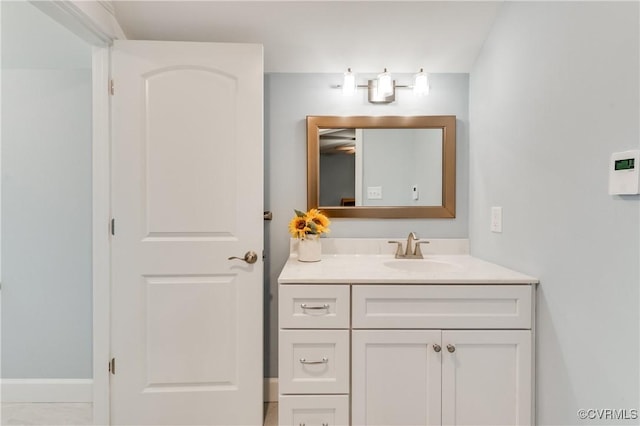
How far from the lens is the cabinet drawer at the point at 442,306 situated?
1.27 meters

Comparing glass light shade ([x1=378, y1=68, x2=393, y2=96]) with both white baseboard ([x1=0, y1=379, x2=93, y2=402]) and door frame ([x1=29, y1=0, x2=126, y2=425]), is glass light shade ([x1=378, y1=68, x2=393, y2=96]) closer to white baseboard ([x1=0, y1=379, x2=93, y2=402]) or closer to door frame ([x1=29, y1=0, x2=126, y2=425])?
door frame ([x1=29, y1=0, x2=126, y2=425])

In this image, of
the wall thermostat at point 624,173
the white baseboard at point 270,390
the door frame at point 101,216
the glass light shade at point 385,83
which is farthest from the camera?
the white baseboard at point 270,390

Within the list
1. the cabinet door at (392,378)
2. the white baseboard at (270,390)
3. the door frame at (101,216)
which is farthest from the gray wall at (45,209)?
the cabinet door at (392,378)

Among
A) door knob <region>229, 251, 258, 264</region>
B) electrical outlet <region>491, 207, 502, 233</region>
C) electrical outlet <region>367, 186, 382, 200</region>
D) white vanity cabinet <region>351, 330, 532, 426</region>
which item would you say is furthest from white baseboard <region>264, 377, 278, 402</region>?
electrical outlet <region>491, 207, 502, 233</region>

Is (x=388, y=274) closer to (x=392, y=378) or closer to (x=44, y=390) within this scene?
(x=392, y=378)

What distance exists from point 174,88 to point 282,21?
650 mm

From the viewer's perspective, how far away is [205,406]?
154cm

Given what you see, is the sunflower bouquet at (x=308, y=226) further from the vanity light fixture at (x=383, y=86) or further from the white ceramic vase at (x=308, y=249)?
the vanity light fixture at (x=383, y=86)

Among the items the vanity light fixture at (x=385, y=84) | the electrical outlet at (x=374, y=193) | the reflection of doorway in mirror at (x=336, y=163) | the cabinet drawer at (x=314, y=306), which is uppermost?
the vanity light fixture at (x=385, y=84)

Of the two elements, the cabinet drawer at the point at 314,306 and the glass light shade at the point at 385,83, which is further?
the glass light shade at the point at 385,83

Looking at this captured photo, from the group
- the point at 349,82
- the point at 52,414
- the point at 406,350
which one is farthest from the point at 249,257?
the point at 52,414

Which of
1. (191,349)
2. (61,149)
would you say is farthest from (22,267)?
(191,349)

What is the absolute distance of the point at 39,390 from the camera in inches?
72.0

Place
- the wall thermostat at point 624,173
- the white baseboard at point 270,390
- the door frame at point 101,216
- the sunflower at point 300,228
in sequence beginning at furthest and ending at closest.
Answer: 1. the white baseboard at point 270,390
2. the sunflower at point 300,228
3. the door frame at point 101,216
4. the wall thermostat at point 624,173
